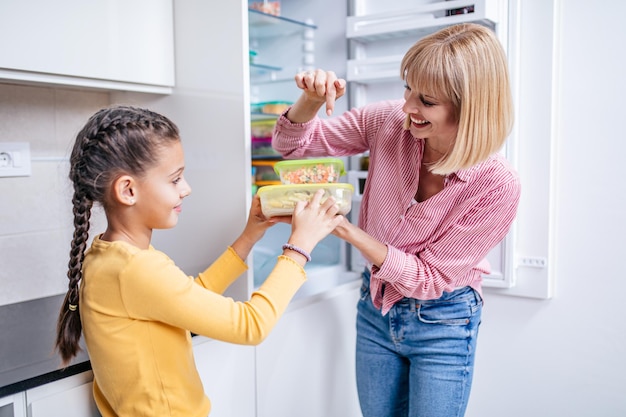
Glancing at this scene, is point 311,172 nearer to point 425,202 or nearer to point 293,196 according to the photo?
point 293,196

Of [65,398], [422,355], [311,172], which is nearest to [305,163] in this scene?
[311,172]

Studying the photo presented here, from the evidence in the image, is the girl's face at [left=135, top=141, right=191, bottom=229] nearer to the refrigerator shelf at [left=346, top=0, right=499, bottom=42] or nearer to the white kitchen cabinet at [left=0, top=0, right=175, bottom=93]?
the white kitchen cabinet at [left=0, top=0, right=175, bottom=93]

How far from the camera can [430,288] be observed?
48.5 inches

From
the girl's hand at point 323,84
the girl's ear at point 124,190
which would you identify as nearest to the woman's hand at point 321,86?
the girl's hand at point 323,84

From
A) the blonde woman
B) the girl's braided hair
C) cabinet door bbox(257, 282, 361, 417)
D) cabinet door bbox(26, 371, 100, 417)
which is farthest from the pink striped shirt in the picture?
cabinet door bbox(26, 371, 100, 417)

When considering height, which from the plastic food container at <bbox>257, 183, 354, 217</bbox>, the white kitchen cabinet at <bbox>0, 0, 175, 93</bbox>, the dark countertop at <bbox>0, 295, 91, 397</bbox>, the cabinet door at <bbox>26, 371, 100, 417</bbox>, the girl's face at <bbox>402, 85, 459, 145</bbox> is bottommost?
the cabinet door at <bbox>26, 371, 100, 417</bbox>

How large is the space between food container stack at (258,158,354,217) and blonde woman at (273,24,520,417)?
8cm

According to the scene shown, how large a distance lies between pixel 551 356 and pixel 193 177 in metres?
1.16

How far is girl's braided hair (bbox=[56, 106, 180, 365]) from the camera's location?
98 centimetres

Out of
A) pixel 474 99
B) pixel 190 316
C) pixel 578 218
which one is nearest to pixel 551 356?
pixel 578 218

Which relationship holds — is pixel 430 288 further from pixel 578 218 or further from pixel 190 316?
pixel 578 218

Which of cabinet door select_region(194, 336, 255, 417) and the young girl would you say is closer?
the young girl

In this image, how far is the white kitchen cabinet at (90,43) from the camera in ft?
4.02

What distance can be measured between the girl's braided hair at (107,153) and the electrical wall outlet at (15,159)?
60cm
